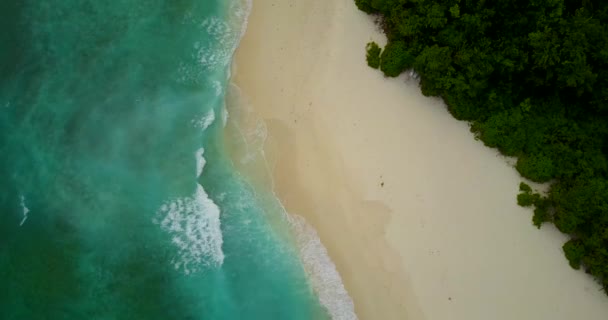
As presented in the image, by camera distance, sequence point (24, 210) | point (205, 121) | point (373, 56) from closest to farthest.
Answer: point (24, 210) < point (373, 56) < point (205, 121)

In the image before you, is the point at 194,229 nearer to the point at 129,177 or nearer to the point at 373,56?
the point at 129,177

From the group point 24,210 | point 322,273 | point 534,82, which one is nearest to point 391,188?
point 322,273

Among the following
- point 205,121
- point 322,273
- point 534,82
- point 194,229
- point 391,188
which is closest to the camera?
point 322,273

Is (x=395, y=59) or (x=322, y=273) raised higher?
(x=395, y=59)

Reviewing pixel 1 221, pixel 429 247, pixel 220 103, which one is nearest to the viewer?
pixel 429 247

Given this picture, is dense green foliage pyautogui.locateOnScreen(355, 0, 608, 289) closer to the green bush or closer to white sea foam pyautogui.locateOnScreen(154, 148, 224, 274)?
the green bush

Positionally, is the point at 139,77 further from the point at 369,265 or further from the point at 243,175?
the point at 369,265

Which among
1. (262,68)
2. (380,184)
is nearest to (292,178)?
(380,184)
